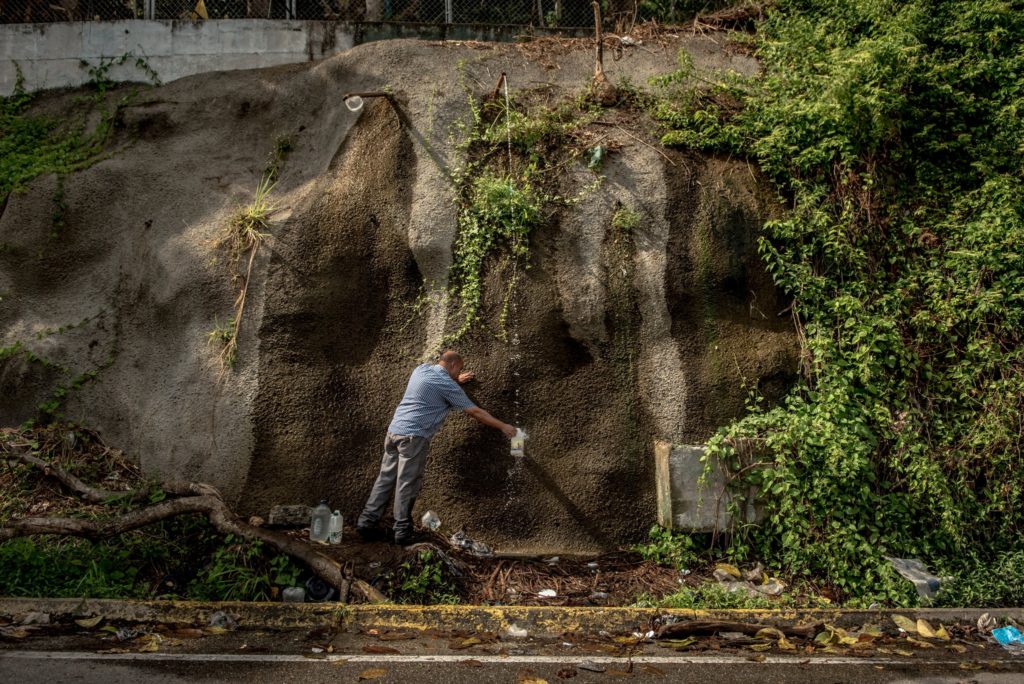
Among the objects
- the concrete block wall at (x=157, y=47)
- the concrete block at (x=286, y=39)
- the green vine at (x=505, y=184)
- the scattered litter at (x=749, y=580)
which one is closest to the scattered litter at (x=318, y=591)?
the green vine at (x=505, y=184)

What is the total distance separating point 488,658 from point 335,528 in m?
2.45

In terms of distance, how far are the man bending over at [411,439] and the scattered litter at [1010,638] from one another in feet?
13.4

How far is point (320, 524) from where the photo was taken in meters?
7.04

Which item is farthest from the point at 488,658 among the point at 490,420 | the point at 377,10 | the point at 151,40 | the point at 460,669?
the point at 151,40

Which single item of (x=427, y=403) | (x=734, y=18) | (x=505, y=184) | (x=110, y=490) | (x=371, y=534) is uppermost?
(x=734, y=18)

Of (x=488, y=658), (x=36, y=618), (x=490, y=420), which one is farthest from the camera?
(x=490, y=420)

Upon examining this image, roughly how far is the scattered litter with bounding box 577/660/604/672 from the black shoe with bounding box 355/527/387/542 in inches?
99.9

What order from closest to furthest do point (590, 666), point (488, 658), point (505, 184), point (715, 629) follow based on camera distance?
point (590, 666) < point (488, 658) < point (715, 629) < point (505, 184)

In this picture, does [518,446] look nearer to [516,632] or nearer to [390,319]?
[390,319]

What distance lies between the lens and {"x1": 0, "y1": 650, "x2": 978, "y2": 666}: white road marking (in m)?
4.79

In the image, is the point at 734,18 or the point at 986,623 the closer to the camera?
the point at 986,623

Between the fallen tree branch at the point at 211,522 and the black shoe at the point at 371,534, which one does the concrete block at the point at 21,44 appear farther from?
the black shoe at the point at 371,534

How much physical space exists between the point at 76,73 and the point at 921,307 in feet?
35.9

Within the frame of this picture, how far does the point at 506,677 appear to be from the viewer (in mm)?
4688
